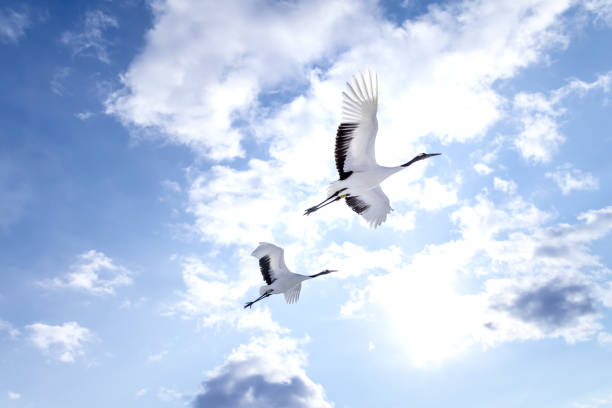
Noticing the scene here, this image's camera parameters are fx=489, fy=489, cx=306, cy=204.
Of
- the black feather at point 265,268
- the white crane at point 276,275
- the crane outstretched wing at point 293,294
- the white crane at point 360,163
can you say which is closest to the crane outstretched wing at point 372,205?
the white crane at point 360,163

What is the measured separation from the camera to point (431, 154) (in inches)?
879

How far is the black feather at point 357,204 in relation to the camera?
22.5 meters

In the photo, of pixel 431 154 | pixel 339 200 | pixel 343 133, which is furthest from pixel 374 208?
pixel 343 133

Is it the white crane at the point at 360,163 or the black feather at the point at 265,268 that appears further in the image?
the black feather at the point at 265,268

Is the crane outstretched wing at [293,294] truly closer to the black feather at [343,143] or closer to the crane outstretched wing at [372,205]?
the crane outstretched wing at [372,205]

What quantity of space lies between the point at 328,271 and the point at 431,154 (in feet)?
32.5

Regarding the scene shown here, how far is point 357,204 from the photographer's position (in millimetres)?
22672

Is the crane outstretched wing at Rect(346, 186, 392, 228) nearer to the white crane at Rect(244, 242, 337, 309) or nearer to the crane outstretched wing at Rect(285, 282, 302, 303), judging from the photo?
the white crane at Rect(244, 242, 337, 309)

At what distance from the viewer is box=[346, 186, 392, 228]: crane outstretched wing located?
2244cm

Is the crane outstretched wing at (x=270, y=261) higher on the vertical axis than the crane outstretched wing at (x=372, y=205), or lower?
higher

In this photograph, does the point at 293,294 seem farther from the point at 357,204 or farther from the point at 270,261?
the point at 357,204

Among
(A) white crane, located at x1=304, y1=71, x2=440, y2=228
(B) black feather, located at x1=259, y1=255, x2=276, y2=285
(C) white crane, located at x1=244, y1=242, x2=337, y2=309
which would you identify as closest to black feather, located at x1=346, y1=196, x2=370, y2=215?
(A) white crane, located at x1=304, y1=71, x2=440, y2=228

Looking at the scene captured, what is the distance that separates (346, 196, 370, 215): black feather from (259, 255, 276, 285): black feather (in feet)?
18.6

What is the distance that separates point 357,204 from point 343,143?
4143mm
